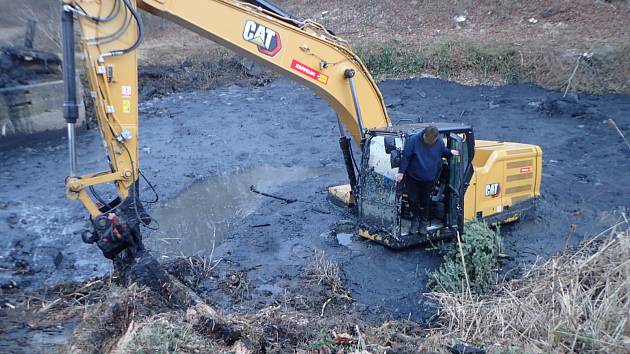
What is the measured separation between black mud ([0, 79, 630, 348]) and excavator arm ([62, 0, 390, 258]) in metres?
1.79

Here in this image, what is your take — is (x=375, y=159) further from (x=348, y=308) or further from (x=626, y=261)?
(x=626, y=261)

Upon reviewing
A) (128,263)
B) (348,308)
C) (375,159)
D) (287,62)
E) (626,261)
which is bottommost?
(348,308)

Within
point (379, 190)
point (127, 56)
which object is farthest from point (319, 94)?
point (127, 56)

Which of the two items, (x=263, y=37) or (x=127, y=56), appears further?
(x=263, y=37)

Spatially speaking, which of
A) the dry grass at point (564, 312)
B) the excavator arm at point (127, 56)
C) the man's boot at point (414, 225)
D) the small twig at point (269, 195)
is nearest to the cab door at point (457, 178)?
the man's boot at point (414, 225)

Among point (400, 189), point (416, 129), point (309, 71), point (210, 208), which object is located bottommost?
point (210, 208)

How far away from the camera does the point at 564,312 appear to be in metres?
4.80

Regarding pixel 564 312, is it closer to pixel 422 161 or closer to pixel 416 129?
pixel 422 161

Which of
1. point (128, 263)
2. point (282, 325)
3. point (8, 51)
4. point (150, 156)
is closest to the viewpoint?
point (282, 325)

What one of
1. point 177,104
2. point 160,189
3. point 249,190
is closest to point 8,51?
point 177,104

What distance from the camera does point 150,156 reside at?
486 inches

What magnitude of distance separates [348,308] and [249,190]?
14.3 feet

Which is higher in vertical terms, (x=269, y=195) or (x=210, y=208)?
(x=269, y=195)

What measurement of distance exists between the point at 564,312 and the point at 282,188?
6375 millimetres
